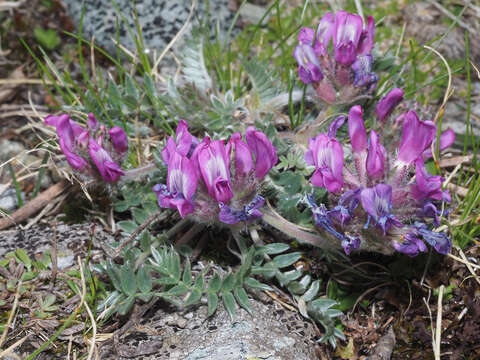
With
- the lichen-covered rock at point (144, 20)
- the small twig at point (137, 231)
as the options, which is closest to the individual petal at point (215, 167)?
the small twig at point (137, 231)

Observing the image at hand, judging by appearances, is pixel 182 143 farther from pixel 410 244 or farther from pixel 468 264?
pixel 468 264

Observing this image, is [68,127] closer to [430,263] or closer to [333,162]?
[333,162]

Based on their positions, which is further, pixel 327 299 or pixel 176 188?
pixel 327 299

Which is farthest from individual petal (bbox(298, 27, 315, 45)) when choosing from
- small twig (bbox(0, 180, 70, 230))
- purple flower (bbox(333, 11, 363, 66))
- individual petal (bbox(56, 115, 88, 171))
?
small twig (bbox(0, 180, 70, 230))

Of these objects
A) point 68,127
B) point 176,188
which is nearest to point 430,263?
point 176,188

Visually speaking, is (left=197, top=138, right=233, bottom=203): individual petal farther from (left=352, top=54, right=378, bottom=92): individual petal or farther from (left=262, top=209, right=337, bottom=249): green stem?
(left=352, top=54, right=378, bottom=92): individual petal

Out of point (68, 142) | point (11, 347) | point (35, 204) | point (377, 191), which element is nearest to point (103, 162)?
point (68, 142)
